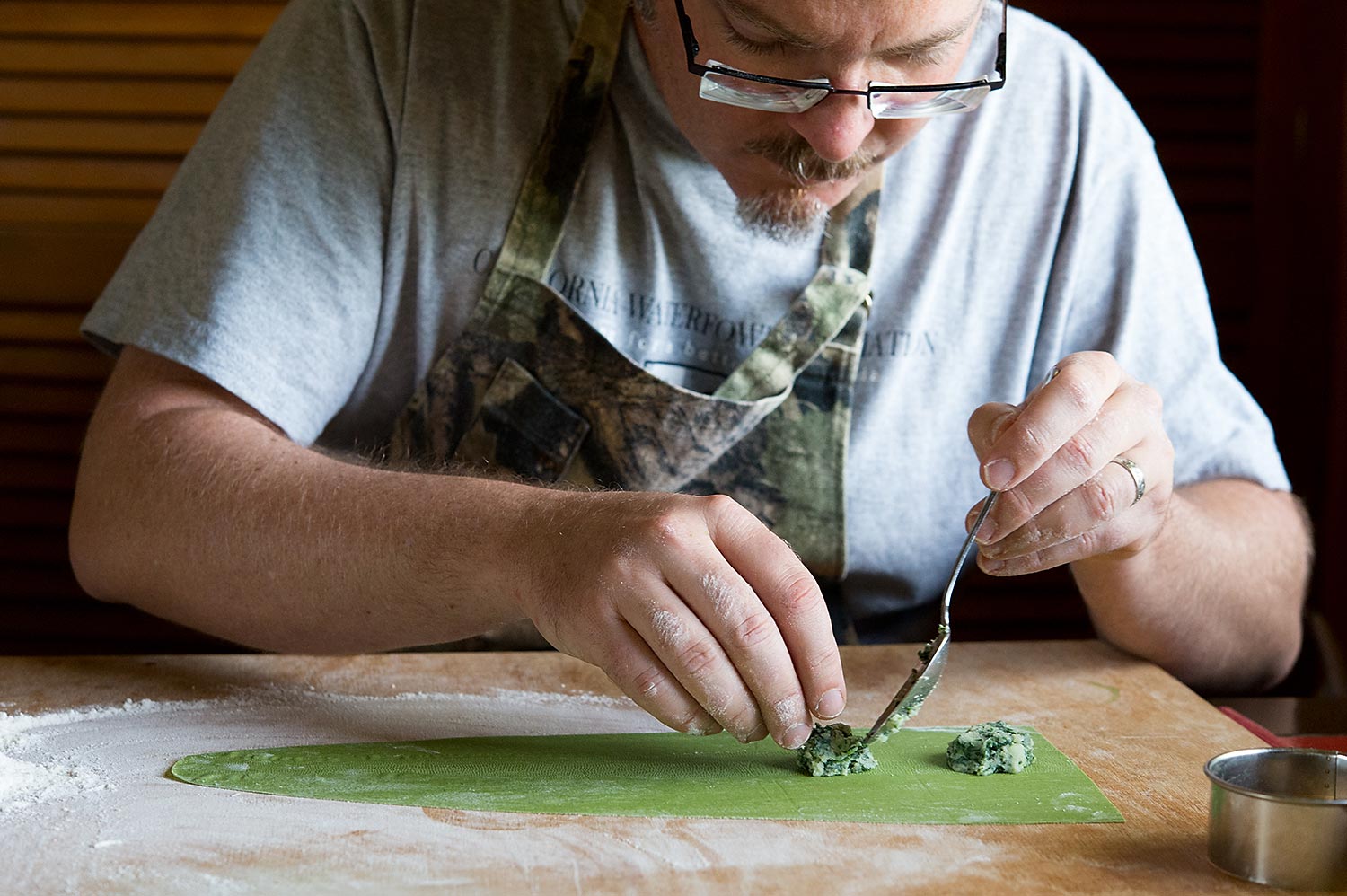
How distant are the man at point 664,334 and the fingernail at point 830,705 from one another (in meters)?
0.07

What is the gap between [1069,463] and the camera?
117 centimetres

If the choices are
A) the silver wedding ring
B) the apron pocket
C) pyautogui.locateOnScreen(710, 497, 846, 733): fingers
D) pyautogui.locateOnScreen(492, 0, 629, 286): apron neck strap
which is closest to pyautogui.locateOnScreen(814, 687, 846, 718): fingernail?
pyautogui.locateOnScreen(710, 497, 846, 733): fingers

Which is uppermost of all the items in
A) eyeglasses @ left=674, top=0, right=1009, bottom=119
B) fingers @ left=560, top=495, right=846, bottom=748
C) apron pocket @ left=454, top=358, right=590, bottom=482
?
eyeglasses @ left=674, top=0, right=1009, bottom=119

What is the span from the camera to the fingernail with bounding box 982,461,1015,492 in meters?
1.12

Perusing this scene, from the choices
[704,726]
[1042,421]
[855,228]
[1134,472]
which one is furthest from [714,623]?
[855,228]

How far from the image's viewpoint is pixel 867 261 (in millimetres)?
1615

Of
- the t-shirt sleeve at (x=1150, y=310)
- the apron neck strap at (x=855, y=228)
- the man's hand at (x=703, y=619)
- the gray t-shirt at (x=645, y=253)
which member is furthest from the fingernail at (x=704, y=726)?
the t-shirt sleeve at (x=1150, y=310)

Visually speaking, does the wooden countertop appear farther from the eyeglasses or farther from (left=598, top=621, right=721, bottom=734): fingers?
the eyeglasses

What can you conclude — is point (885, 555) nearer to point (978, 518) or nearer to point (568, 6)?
point (978, 518)

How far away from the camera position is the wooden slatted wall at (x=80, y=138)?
8.58ft

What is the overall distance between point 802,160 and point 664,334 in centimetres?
33

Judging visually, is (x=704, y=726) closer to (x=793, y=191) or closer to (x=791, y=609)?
(x=791, y=609)

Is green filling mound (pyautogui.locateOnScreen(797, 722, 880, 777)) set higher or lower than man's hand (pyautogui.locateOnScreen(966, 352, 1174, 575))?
lower

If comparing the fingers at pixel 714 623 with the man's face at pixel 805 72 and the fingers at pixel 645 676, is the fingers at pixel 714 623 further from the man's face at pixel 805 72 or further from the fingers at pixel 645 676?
the man's face at pixel 805 72
